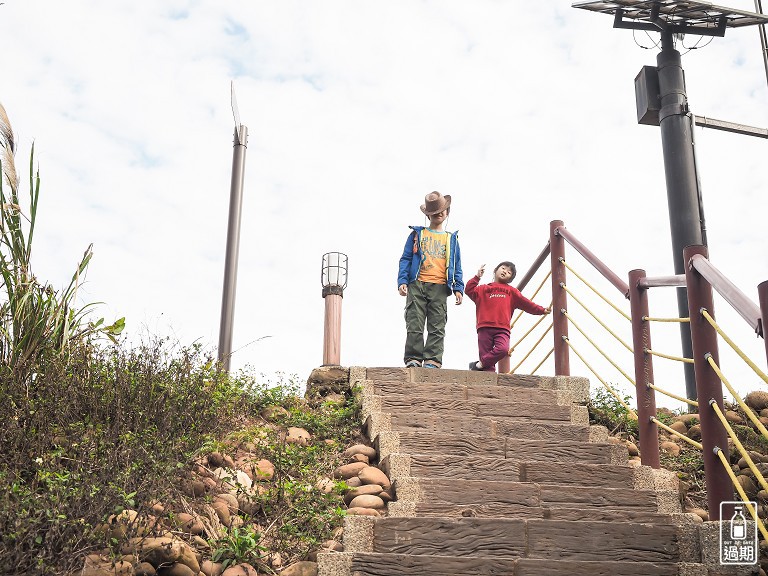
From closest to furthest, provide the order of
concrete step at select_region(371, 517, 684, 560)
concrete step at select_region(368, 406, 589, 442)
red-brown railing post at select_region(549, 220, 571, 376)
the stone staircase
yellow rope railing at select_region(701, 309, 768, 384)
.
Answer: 1. yellow rope railing at select_region(701, 309, 768, 384)
2. the stone staircase
3. concrete step at select_region(371, 517, 684, 560)
4. concrete step at select_region(368, 406, 589, 442)
5. red-brown railing post at select_region(549, 220, 571, 376)

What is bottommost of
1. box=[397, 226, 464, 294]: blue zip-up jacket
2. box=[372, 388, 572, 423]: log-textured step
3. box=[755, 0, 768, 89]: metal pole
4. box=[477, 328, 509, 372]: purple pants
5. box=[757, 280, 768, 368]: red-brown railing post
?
box=[372, 388, 572, 423]: log-textured step

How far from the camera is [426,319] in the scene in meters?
7.38

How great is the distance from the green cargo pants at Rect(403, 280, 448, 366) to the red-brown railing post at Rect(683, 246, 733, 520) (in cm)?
278

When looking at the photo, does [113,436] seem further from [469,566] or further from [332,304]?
[332,304]

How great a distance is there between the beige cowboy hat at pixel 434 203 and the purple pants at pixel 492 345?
1156 mm

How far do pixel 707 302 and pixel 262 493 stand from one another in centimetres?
276

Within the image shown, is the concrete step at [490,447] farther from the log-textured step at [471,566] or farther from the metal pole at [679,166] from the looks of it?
the metal pole at [679,166]

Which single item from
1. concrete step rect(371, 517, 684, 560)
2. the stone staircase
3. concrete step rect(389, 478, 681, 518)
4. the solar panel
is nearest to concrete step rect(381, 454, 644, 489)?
the stone staircase

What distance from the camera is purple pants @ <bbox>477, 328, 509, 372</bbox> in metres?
7.52

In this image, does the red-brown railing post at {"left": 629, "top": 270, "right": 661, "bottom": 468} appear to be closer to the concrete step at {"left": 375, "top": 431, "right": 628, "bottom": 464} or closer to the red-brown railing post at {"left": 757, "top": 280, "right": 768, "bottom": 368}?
the concrete step at {"left": 375, "top": 431, "right": 628, "bottom": 464}

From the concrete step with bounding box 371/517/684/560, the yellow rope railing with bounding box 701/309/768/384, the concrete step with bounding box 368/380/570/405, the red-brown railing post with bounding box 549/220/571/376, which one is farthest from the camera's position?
the red-brown railing post with bounding box 549/220/571/376

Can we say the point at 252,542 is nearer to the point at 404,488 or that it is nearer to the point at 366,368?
the point at 404,488

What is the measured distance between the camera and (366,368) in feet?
22.2

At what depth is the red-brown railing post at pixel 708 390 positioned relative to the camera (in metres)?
4.44
